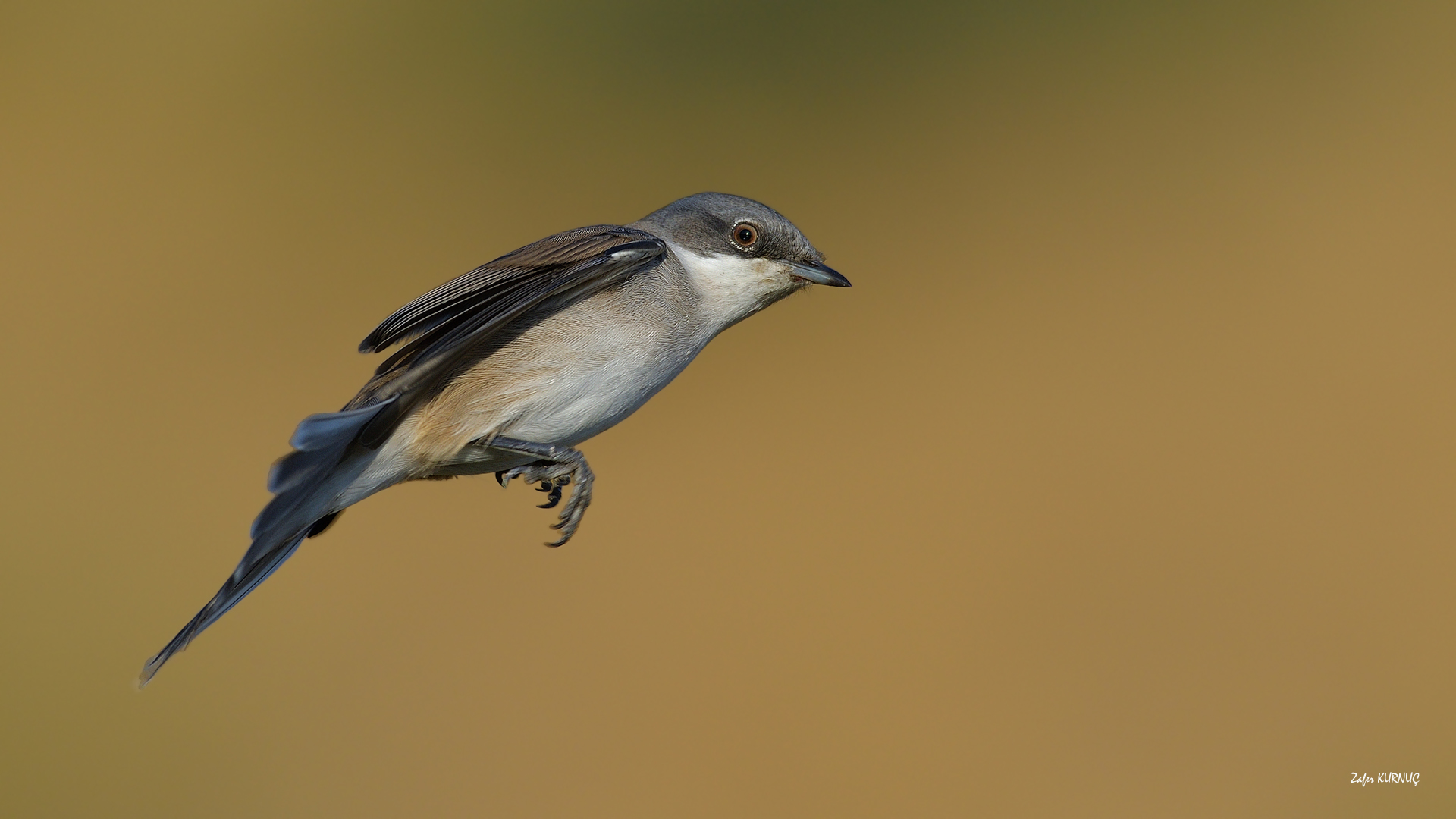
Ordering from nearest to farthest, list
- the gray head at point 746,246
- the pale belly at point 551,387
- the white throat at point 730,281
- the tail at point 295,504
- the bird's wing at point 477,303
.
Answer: the tail at point 295,504
the bird's wing at point 477,303
the pale belly at point 551,387
the white throat at point 730,281
the gray head at point 746,246

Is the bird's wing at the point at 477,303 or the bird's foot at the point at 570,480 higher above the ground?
the bird's wing at the point at 477,303

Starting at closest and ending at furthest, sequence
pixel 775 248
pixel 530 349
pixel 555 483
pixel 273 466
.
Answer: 1. pixel 273 466
2. pixel 530 349
3. pixel 555 483
4. pixel 775 248

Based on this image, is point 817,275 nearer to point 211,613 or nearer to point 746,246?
point 746,246

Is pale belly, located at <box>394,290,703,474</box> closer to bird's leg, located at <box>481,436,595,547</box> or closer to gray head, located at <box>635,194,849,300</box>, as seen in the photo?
bird's leg, located at <box>481,436,595,547</box>

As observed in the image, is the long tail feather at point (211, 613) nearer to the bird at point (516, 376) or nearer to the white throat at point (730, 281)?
the bird at point (516, 376)

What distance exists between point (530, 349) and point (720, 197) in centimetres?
93

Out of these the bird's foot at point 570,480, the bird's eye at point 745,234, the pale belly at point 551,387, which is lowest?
the bird's foot at point 570,480

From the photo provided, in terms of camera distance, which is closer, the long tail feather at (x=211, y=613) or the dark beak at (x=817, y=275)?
the long tail feather at (x=211, y=613)

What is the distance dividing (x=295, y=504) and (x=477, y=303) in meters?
0.71

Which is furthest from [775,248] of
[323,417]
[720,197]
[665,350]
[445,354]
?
[323,417]

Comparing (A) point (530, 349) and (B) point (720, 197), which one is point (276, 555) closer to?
(A) point (530, 349)

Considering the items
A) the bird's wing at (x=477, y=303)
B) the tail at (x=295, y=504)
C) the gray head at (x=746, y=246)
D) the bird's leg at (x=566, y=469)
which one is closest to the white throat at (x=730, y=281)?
the gray head at (x=746, y=246)

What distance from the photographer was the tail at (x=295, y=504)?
2471 millimetres

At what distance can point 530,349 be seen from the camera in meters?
3.01
